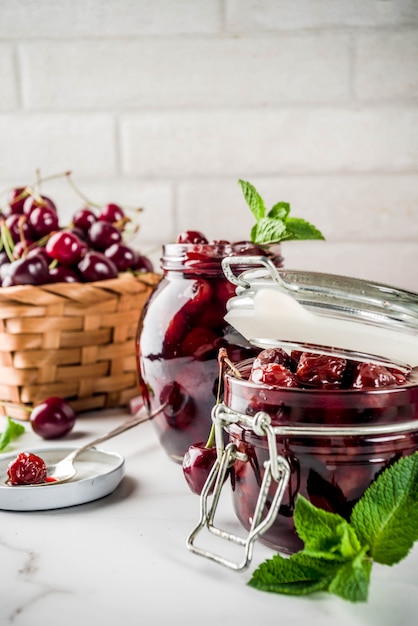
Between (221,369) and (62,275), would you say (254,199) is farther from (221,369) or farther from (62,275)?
(62,275)

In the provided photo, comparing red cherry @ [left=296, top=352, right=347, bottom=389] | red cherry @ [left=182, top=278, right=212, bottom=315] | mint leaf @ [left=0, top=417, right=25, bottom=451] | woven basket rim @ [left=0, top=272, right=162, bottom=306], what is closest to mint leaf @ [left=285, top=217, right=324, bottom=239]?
Result: red cherry @ [left=182, top=278, right=212, bottom=315]

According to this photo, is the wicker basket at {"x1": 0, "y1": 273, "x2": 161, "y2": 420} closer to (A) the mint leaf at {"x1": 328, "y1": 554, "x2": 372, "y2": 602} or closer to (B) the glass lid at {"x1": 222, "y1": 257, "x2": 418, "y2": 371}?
(B) the glass lid at {"x1": 222, "y1": 257, "x2": 418, "y2": 371}

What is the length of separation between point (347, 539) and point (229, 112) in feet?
3.10

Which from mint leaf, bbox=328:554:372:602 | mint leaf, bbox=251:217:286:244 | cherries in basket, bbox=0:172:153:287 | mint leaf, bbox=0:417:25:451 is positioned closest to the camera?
mint leaf, bbox=328:554:372:602

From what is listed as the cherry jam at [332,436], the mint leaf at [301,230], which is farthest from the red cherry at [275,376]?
the mint leaf at [301,230]

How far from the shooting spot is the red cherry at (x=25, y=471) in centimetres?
72

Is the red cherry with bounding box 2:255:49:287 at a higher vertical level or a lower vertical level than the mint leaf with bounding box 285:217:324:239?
lower

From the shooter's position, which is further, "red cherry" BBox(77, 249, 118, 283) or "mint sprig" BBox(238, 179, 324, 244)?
"red cherry" BBox(77, 249, 118, 283)

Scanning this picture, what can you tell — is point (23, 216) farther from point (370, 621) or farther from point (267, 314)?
point (370, 621)

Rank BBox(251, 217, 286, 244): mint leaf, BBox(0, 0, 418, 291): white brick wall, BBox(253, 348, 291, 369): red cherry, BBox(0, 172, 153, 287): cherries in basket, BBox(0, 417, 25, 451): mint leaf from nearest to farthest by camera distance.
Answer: BBox(253, 348, 291, 369): red cherry → BBox(251, 217, 286, 244): mint leaf → BBox(0, 417, 25, 451): mint leaf → BBox(0, 172, 153, 287): cherries in basket → BBox(0, 0, 418, 291): white brick wall

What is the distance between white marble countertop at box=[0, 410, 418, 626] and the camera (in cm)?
51

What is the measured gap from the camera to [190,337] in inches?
30.6

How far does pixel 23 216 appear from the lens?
1.10m

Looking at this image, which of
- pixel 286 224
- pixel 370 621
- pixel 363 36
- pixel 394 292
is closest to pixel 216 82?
pixel 363 36
